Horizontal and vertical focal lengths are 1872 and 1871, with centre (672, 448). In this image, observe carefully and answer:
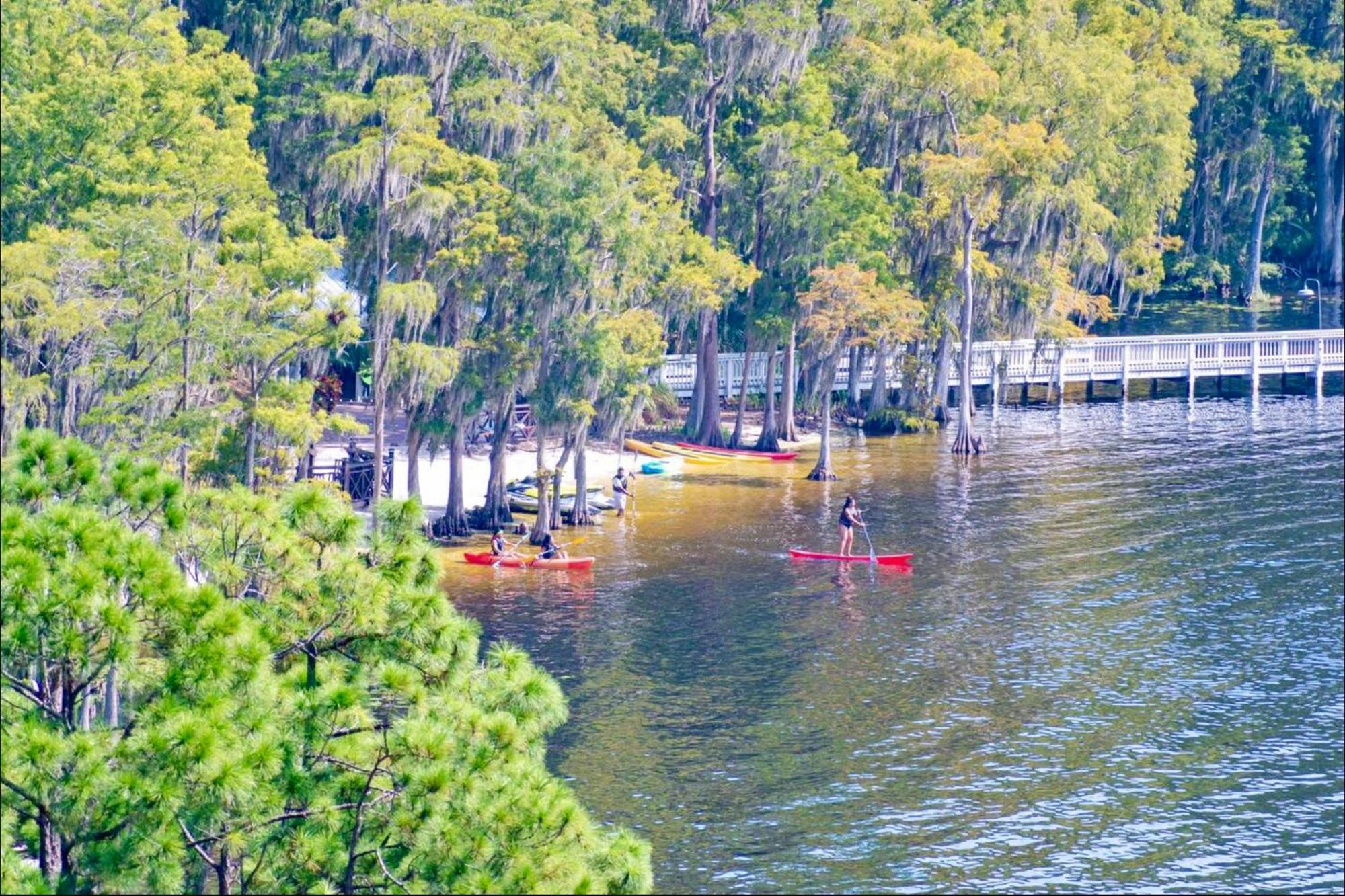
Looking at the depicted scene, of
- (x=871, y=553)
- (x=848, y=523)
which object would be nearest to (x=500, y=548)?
(x=848, y=523)

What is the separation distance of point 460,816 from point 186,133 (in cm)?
2527

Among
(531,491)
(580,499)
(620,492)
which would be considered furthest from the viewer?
(620,492)

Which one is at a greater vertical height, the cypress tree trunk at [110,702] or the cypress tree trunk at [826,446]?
the cypress tree trunk at [826,446]

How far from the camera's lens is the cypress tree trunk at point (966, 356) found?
62688 mm

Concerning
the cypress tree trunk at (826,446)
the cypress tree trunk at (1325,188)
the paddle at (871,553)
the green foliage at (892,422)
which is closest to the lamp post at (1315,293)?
the cypress tree trunk at (1325,188)

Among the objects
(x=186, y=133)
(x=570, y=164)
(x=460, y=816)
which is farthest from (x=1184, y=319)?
(x=460, y=816)

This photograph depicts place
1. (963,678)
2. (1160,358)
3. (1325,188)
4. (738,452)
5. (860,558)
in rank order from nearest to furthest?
(963,678) < (860,558) < (738,452) < (1160,358) < (1325,188)

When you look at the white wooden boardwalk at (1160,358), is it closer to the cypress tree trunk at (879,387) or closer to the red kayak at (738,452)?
the cypress tree trunk at (879,387)

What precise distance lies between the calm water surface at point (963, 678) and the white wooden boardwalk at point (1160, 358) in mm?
15887

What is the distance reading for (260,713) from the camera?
16.4 metres

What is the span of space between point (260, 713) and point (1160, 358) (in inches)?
2568

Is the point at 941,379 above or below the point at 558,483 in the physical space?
above

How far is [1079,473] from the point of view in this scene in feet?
194

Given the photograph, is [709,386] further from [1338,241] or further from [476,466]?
[1338,241]
